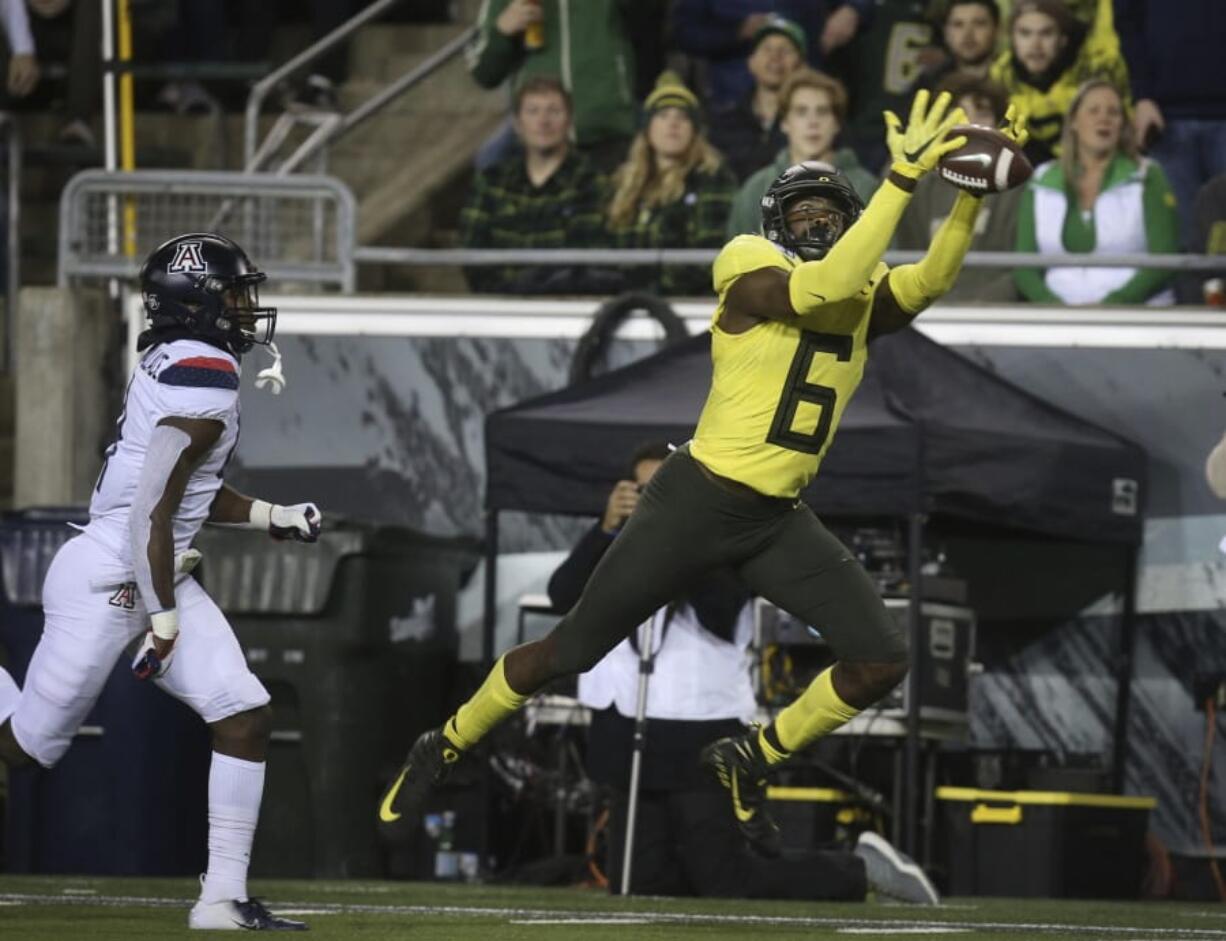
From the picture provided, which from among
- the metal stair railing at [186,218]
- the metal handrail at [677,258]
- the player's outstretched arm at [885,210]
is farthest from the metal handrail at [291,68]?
the player's outstretched arm at [885,210]

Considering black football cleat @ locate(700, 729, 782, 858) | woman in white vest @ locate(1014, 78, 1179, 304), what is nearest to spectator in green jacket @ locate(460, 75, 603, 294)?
woman in white vest @ locate(1014, 78, 1179, 304)

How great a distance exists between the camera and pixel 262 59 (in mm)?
18031

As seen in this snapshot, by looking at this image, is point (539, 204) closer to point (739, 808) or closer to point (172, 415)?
point (739, 808)

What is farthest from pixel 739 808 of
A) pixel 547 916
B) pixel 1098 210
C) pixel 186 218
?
pixel 186 218

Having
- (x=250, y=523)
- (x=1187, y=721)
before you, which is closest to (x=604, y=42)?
(x=1187, y=721)

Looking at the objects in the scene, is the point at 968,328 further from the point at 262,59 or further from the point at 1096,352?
the point at 262,59

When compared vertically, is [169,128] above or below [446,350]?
above

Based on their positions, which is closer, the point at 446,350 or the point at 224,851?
the point at 224,851

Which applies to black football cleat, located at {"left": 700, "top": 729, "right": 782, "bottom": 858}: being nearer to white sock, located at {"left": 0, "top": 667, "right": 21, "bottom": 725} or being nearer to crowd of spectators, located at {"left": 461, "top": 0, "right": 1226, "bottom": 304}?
white sock, located at {"left": 0, "top": 667, "right": 21, "bottom": 725}

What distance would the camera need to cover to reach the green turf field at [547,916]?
827 centimetres

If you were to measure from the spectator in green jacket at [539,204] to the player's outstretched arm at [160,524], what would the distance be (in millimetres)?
6422

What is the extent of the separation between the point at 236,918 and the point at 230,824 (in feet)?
0.85

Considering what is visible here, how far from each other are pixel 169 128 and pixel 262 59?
0.85m

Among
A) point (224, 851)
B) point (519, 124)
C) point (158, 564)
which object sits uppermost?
point (519, 124)
